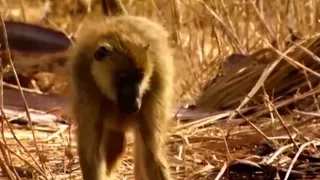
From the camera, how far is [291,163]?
371 centimetres

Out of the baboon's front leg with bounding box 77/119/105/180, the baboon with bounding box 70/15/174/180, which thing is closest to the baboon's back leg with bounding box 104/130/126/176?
the baboon with bounding box 70/15/174/180

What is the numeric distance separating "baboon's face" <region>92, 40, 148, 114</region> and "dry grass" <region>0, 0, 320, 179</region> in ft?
1.39

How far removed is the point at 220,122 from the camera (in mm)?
4816

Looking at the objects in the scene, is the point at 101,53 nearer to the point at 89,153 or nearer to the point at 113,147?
the point at 89,153

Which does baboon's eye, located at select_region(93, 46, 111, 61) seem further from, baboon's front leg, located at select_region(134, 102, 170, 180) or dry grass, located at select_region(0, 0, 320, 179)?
dry grass, located at select_region(0, 0, 320, 179)

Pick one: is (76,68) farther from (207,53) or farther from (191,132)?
(207,53)

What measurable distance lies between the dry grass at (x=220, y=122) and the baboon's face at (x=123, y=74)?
0.42 metres

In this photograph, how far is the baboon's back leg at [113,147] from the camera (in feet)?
11.1

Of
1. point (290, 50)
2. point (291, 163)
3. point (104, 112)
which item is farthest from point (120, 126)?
point (290, 50)

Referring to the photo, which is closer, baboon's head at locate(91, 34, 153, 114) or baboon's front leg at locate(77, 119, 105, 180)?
baboon's head at locate(91, 34, 153, 114)

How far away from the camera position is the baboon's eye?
3018mm

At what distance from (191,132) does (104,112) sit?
1.40 meters

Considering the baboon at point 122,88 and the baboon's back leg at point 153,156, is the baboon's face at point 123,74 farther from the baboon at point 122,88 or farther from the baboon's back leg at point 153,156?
the baboon's back leg at point 153,156

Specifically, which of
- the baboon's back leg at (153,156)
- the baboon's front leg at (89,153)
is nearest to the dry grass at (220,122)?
the baboon's front leg at (89,153)
